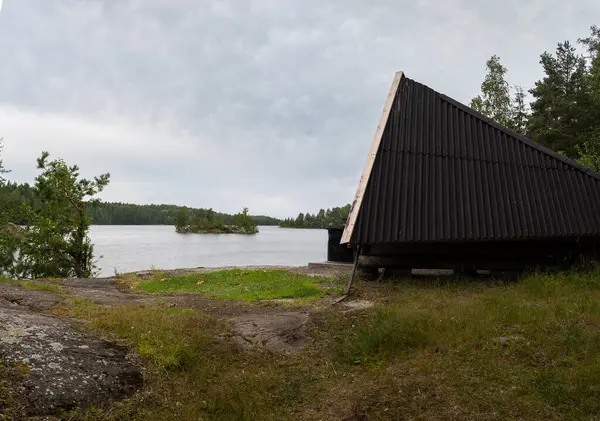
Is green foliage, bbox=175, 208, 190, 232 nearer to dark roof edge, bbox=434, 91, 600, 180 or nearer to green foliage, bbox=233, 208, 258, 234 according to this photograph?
green foliage, bbox=233, 208, 258, 234

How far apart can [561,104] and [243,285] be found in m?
31.2

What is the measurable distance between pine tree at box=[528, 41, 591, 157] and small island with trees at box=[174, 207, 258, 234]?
64.9m

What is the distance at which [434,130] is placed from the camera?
11.7 m

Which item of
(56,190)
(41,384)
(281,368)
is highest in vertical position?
(56,190)

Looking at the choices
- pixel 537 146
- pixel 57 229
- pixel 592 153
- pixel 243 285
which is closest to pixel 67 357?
pixel 243 285

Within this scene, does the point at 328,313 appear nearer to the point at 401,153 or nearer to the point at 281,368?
the point at 281,368

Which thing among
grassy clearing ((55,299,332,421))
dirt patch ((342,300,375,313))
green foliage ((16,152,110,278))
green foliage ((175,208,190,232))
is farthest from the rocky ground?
green foliage ((175,208,190,232))

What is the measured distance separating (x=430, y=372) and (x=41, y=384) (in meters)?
3.94

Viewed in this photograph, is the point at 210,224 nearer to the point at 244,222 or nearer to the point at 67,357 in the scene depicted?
the point at 244,222

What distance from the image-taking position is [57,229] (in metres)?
20.7

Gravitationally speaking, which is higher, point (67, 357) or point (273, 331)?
point (67, 357)

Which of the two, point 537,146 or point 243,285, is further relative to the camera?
point 243,285

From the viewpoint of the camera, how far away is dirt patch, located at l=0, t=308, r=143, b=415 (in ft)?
13.0

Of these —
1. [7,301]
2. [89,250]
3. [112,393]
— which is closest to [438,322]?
[112,393]
